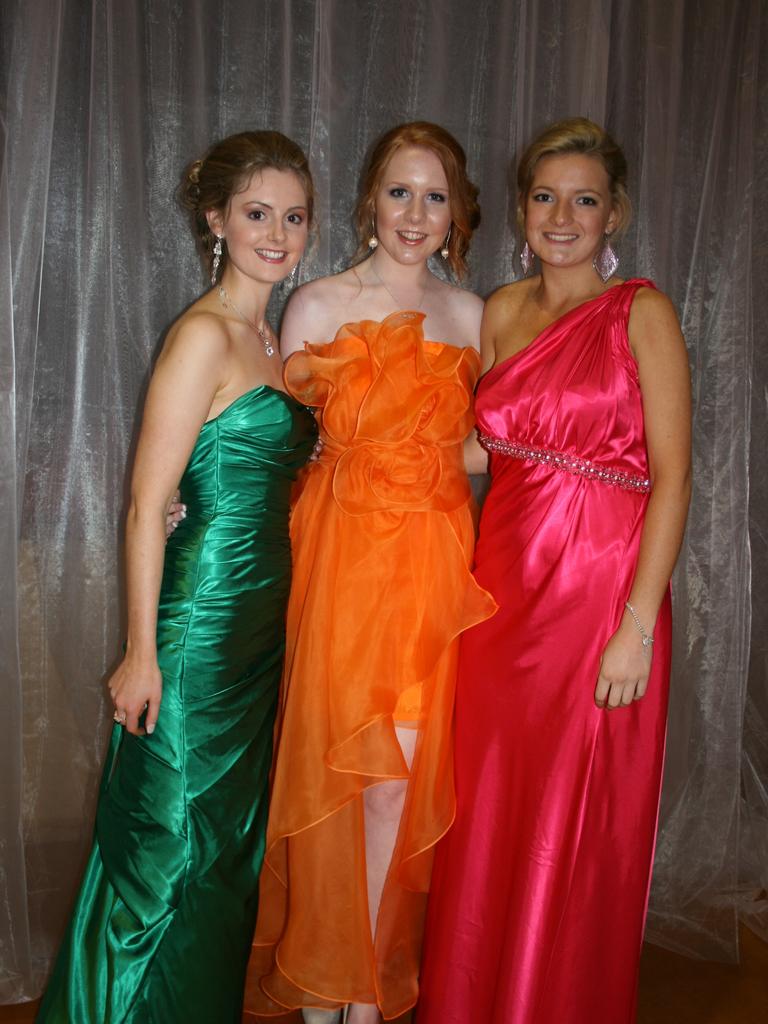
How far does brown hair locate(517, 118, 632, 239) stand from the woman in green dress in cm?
53

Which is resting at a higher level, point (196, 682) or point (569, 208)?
point (569, 208)

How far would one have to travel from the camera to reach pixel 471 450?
2.21m

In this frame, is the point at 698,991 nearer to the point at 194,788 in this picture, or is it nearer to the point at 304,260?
the point at 194,788

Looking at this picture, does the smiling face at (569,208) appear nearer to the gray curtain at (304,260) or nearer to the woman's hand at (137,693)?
the gray curtain at (304,260)

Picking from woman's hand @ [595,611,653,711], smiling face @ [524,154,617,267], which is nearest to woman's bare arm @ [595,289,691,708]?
woman's hand @ [595,611,653,711]

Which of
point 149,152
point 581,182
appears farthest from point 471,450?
point 149,152

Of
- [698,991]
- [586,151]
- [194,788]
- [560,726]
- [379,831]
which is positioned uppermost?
[586,151]

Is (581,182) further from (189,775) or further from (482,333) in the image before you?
(189,775)

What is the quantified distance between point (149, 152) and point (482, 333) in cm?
97

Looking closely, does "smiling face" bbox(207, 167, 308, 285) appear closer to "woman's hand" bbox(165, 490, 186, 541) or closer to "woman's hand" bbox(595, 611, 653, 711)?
"woman's hand" bbox(165, 490, 186, 541)

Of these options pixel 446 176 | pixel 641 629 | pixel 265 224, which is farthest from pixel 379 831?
pixel 446 176

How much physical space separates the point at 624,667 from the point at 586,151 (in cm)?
105

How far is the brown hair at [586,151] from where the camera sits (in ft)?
6.61

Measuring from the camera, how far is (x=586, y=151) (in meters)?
2.02
